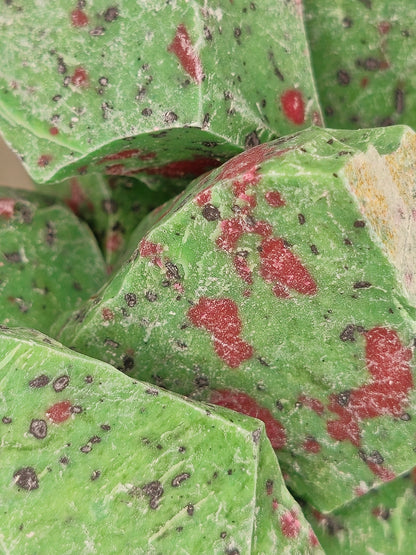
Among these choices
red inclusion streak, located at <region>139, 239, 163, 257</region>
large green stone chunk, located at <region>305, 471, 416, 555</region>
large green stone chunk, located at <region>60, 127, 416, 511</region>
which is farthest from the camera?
large green stone chunk, located at <region>305, 471, 416, 555</region>

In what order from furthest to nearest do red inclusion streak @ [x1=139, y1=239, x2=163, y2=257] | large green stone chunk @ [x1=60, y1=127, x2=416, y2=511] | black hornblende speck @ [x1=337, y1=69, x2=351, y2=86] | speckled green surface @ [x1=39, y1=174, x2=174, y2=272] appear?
speckled green surface @ [x1=39, y1=174, x2=174, y2=272] < black hornblende speck @ [x1=337, y1=69, x2=351, y2=86] < red inclusion streak @ [x1=139, y1=239, x2=163, y2=257] < large green stone chunk @ [x1=60, y1=127, x2=416, y2=511]

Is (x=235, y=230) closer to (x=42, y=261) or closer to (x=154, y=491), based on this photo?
(x=154, y=491)

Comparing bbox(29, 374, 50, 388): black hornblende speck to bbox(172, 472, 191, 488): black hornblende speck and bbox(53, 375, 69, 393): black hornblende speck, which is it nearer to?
bbox(53, 375, 69, 393): black hornblende speck

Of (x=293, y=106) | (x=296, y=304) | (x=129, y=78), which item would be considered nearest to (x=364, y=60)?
(x=293, y=106)

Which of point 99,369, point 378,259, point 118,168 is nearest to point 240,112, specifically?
point 118,168

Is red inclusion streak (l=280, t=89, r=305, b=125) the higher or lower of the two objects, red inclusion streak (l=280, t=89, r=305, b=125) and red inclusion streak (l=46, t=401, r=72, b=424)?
the higher

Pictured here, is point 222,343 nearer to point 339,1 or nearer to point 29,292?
point 29,292

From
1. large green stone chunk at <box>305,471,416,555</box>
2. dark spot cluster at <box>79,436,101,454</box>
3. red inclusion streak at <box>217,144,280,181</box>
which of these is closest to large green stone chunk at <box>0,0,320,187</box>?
red inclusion streak at <box>217,144,280,181</box>
